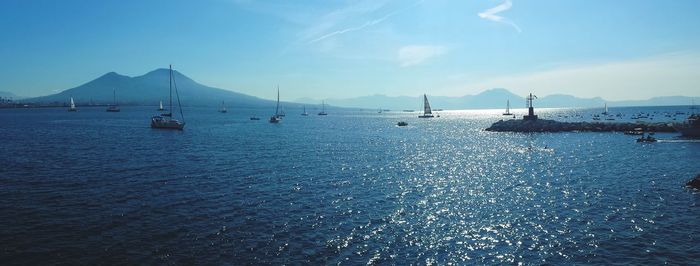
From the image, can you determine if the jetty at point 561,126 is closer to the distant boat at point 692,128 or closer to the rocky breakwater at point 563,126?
the rocky breakwater at point 563,126

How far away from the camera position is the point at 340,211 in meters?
28.9

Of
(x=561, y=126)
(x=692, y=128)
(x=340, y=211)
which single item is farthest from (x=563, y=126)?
(x=340, y=211)

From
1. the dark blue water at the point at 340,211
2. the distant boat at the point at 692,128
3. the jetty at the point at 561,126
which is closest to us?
the dark blue water at the point at 340,211

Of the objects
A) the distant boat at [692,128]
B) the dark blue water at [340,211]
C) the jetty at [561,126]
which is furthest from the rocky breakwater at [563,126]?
the dark blue water at [340,211]

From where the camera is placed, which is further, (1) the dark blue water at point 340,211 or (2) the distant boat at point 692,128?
(2) the distant boat at point 692,128

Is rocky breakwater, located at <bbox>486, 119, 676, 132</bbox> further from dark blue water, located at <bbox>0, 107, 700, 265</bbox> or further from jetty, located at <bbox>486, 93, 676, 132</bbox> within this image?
dark blue water, located at <bbox>0, 107, 700, 265</bbox>

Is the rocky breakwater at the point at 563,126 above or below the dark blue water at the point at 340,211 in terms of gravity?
above

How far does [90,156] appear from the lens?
175ft

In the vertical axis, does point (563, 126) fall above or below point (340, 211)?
above

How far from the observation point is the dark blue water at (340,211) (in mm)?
21109

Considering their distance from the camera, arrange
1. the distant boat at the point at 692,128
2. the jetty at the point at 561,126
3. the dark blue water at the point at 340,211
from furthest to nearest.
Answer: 1. the jetty at the point at 561,126
2. the distant boat at the point at 692,128
3. the dark blue water at the point at 340,211

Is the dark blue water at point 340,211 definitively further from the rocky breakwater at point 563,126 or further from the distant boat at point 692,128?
the rocky breakwater at point 563,126

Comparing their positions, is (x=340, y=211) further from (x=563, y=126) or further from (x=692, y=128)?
(x=563, y=126)

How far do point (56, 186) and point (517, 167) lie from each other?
46.3 metres
